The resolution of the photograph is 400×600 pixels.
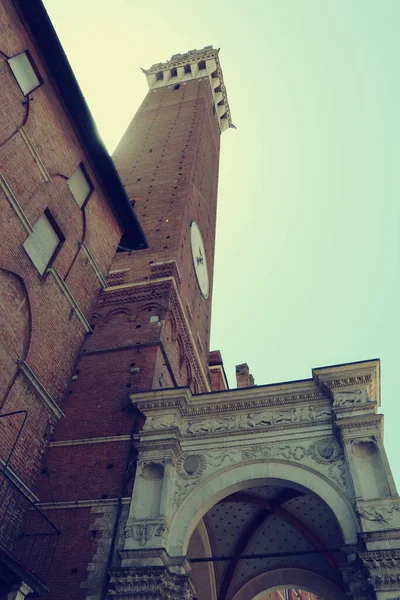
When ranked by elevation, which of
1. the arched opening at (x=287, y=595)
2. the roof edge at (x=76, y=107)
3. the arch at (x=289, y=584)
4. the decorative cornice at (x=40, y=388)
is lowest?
the arch at (x=289, y=584)

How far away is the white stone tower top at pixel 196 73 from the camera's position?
37.2 metres

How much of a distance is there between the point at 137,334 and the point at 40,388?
4276mm

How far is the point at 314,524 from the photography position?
12695 mm

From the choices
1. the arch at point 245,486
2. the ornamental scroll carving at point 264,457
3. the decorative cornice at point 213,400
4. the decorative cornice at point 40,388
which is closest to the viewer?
the arch at point 245,486

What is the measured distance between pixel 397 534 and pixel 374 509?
0.59 metres

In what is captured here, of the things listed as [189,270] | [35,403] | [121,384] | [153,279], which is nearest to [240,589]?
[121,384]

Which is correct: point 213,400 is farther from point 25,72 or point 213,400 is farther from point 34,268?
point 25,72

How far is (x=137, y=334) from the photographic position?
50.2 ft

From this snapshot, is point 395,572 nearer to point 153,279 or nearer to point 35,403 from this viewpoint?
point 35,403

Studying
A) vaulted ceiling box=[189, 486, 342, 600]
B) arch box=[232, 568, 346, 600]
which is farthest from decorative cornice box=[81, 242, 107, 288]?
arch box=[232, 568, 346, 600]

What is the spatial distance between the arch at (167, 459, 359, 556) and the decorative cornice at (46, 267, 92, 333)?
5305 millimetres

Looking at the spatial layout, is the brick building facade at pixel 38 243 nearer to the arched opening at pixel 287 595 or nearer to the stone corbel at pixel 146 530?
the stone corbel at pixel 146 530

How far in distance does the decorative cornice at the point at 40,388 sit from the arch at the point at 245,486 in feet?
12.0

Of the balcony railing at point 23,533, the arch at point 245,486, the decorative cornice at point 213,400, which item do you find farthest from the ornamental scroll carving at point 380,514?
the balcony railing at point 23,533
